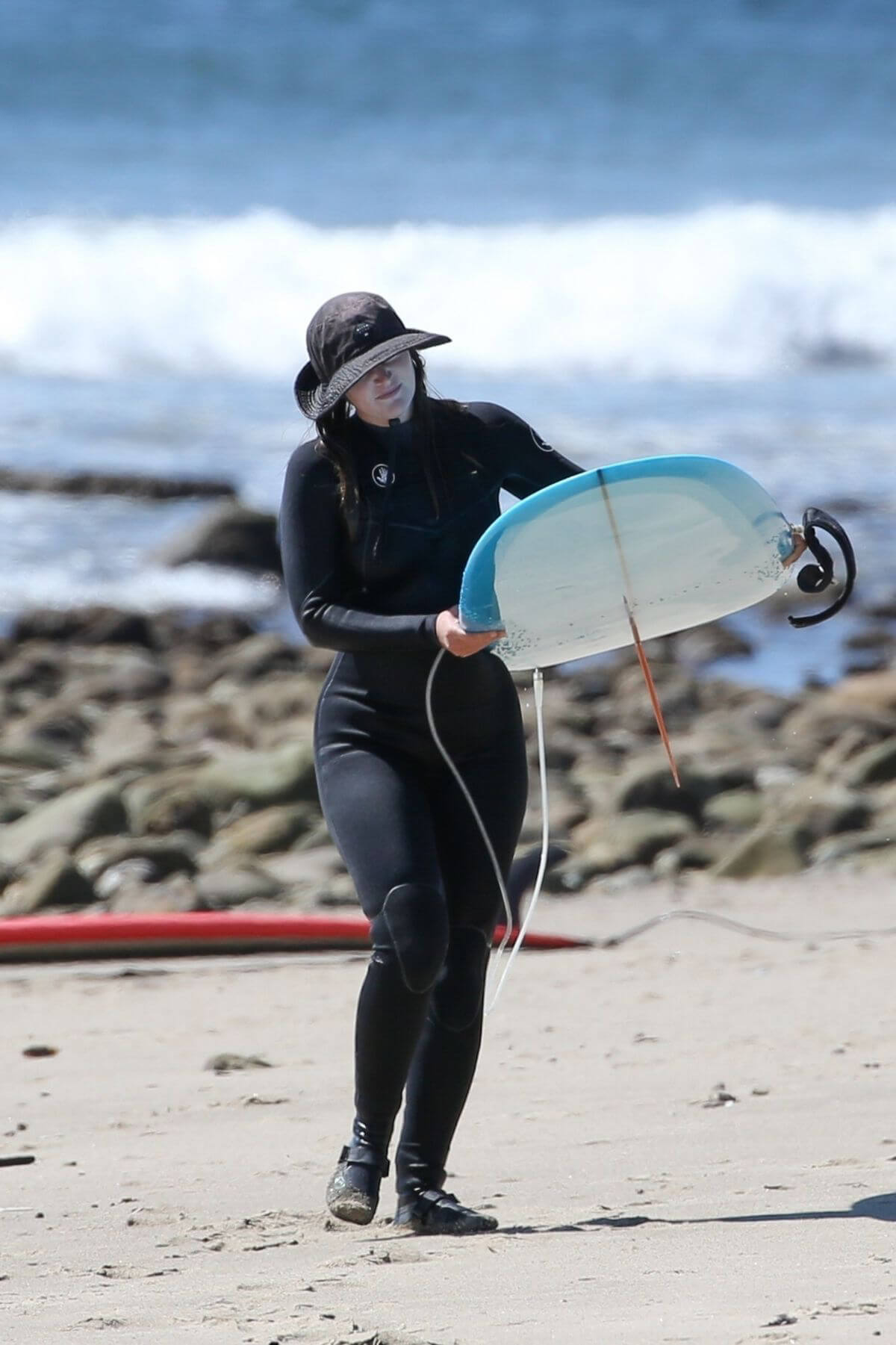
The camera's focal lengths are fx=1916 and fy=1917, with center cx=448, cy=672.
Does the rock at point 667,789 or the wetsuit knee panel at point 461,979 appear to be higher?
the rock at point 667,789

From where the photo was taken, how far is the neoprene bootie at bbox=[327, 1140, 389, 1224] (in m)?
3.29

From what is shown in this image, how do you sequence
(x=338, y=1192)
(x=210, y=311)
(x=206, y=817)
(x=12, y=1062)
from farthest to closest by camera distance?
(x=210, y=311) < (x=206, y=817) < (x=12, y=1062) < (x=338, y=1192)

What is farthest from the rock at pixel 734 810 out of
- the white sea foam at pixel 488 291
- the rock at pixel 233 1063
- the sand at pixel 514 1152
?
the white sea foam at pixel 488 291

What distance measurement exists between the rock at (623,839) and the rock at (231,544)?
717 cm

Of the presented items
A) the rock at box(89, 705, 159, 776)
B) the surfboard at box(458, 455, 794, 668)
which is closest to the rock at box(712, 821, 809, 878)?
the rock at box(89, 705, 159, 776)

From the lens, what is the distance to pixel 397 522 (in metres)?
3.35

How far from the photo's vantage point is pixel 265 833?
25.6 ft

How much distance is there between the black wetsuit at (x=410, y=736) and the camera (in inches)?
129

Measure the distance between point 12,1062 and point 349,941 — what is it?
1.42m

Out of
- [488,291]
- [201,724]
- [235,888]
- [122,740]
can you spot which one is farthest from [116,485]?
[235,888]

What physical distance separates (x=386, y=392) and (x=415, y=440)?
106 mm

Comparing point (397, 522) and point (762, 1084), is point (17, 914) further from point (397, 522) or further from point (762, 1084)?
point (397, 522)

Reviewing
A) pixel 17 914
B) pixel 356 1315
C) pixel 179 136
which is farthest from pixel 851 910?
pixel 179 136

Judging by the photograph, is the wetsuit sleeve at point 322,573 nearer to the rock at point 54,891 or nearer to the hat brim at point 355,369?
the hat brim at point 355,369
